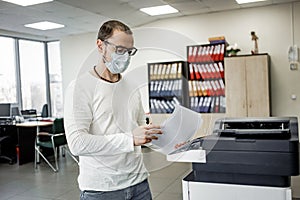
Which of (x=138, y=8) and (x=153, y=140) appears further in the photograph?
(x=138, y=8)

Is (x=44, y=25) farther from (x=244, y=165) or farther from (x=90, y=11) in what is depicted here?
(x=244, y=165)

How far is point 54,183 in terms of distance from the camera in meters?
4.41

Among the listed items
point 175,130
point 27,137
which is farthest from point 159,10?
point 175,130

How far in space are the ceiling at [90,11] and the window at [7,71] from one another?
0.54 meters

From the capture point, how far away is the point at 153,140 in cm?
110

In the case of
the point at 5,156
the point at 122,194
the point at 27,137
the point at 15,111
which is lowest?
the point at 5,156

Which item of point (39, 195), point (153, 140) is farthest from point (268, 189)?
point (39, 195)

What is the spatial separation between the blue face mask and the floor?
2.16 meters

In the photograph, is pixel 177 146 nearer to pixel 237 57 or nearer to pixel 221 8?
pixel 237 57

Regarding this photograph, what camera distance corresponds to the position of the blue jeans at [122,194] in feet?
3.79

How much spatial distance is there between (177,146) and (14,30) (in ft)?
23.0

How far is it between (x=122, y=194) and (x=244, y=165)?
1.89ft

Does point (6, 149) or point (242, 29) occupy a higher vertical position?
point (242, 29)

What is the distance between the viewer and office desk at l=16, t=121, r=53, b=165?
5611mm
